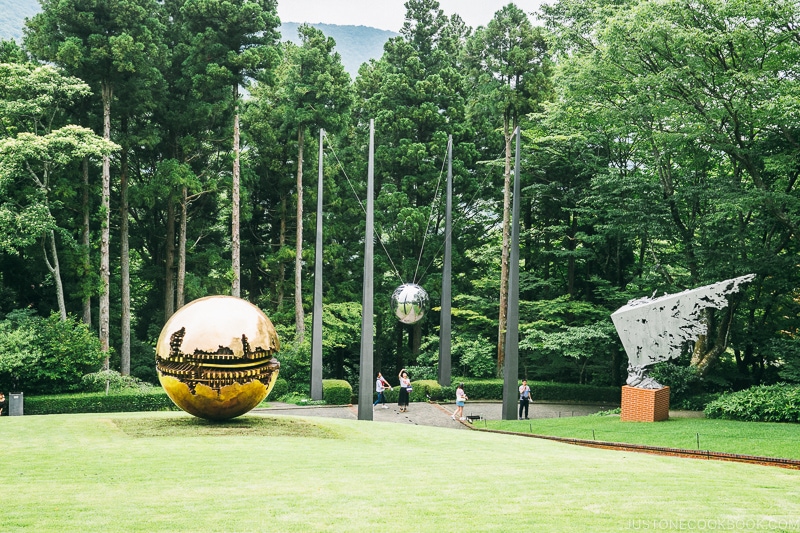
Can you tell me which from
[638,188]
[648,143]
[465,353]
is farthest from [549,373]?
[648,143]

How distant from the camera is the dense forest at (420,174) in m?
21.4

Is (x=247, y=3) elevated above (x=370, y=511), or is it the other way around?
(x=247, y=3)

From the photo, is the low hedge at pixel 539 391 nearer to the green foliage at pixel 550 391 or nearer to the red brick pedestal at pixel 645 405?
the green foliage at pixel 550 391

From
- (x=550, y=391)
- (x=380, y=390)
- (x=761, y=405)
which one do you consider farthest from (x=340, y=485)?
(x=550, y=391)

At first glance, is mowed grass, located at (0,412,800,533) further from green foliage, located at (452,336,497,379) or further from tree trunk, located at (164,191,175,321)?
tree trunk, located at (164,191,175,321)

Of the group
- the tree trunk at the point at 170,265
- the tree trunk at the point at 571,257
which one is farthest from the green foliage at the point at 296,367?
the tree trunk at the point at 571,257

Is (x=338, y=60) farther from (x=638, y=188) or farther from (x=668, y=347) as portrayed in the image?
(x=668, y=347)

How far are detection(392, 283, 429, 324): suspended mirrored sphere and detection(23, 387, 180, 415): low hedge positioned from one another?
9024 millimetres

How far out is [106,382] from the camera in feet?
78.7

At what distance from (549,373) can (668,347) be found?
45.2 ft

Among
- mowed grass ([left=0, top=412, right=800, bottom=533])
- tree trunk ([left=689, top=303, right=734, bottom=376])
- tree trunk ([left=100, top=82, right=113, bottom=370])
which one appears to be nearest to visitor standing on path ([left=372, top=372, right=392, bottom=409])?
tree trunk ([left=100, top=82, right=113, bottom=370])

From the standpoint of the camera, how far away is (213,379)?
11.3 metres

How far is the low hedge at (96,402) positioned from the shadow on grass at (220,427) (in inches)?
389

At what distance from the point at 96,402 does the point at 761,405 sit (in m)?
19.7
